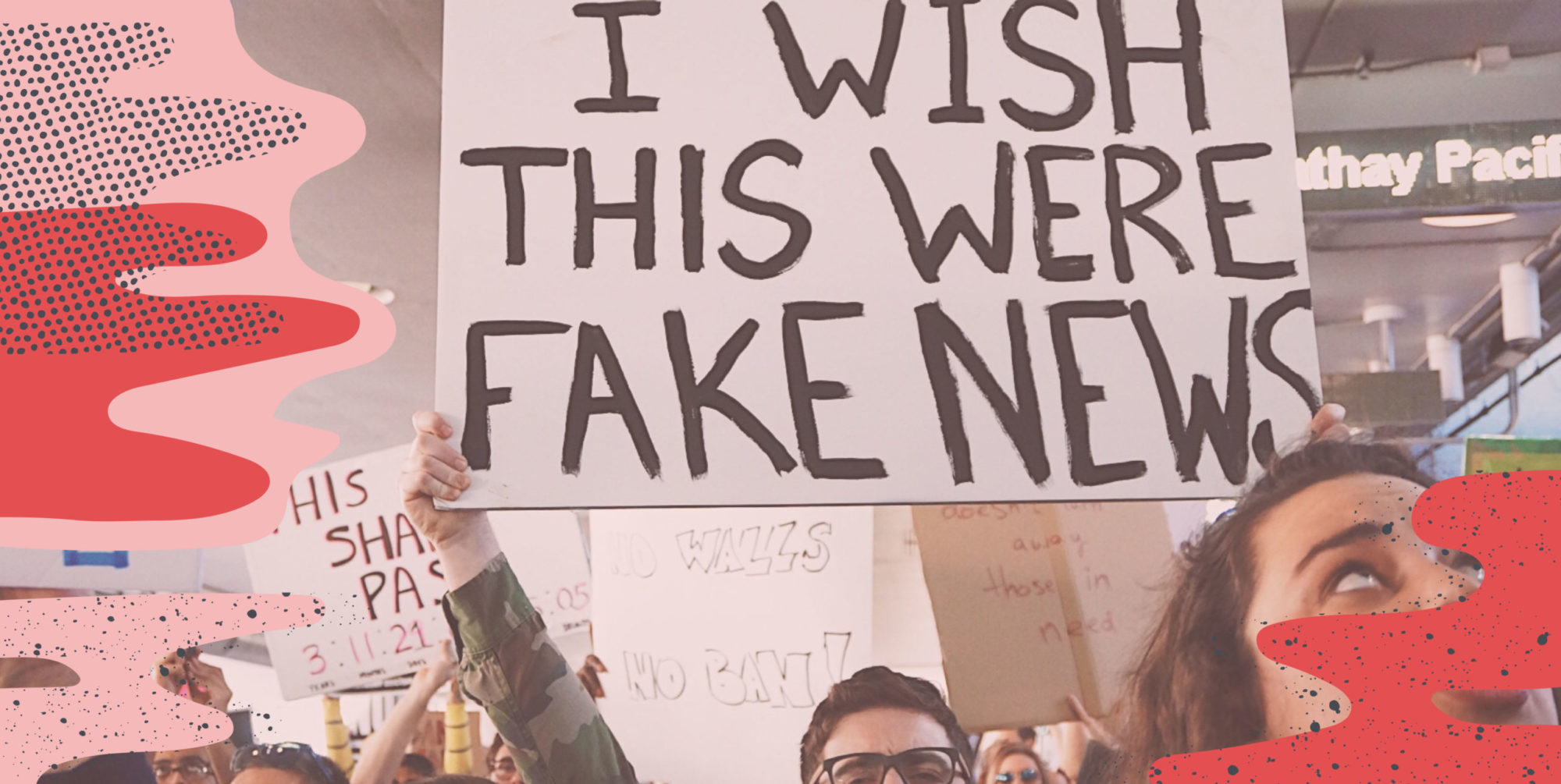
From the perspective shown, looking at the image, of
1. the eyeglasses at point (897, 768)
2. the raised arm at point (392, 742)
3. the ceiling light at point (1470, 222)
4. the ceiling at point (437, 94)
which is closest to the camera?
the eyeglasses at point (897, 768)

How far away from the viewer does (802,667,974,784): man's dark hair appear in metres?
1.90

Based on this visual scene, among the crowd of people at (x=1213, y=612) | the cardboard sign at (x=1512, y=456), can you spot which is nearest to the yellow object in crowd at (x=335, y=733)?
the crowd of people at (x=1213, y=612)

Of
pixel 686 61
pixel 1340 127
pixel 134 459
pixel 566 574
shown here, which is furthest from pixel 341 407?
pixel 686 61

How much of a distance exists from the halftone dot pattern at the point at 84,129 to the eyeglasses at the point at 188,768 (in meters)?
1.23

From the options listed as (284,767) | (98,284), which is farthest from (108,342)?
(284,767)

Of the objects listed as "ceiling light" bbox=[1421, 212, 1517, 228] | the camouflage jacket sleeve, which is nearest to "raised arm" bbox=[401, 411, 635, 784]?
the camouflage jacket sleeve

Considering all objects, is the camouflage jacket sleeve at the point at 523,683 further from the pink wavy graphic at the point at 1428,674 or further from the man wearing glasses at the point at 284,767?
the man wearing glasses at the point at 284,767

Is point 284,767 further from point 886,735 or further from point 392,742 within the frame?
point 886,735

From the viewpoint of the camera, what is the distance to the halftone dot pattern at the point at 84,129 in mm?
1777

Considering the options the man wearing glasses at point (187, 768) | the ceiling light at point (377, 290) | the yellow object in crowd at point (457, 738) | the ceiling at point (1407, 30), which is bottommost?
the yellow object in crowd at point (457, 738)

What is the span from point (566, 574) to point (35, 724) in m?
1.98

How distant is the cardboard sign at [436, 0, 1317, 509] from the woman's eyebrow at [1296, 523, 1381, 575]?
99 millimetres

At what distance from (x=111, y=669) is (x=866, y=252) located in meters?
0.94

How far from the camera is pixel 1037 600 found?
219 centimetres
